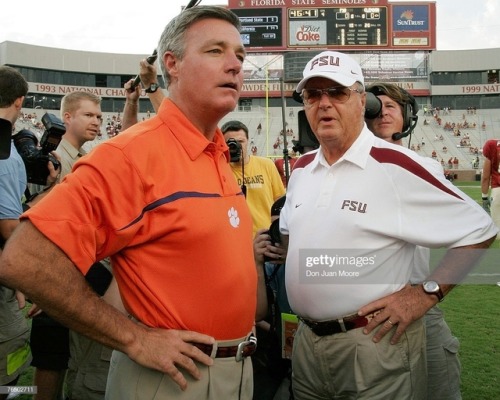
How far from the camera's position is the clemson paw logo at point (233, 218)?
1.58 metres

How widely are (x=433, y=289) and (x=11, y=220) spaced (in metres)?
1.94

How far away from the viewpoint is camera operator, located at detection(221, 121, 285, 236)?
4004mm

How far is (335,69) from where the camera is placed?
2.04 meters

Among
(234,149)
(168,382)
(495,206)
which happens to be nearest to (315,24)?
(495,206)

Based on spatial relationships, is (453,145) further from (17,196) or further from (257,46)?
(17,196)

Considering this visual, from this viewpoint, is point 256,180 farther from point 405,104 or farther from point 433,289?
point 433,289

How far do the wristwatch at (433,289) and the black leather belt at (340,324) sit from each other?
0.62 feet

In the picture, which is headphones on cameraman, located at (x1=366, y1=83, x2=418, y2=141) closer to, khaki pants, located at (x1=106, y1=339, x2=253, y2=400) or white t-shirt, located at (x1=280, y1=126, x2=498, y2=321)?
white t-shirt, located at (x1=280, y1=126, x2=498, y2=321)

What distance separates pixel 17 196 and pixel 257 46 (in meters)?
30.3

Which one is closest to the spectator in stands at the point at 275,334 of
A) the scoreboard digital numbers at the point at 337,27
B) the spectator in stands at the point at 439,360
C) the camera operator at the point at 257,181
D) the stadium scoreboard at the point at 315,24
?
the spectator in stands at the point at 439,360

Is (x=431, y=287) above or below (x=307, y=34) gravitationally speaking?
below

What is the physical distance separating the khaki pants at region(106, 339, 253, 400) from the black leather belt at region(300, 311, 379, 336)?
0.42 meters

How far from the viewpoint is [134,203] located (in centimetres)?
139

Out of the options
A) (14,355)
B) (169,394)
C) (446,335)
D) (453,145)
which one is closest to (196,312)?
(169,394)
